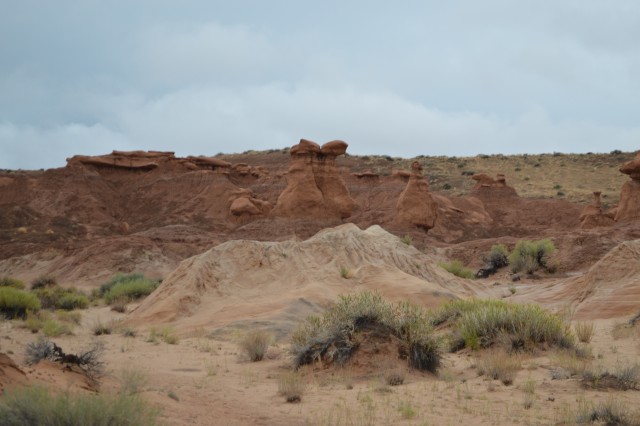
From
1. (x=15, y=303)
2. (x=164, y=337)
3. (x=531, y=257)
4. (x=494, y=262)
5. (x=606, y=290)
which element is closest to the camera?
(x=164, y=337)

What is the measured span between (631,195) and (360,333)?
3093 cm

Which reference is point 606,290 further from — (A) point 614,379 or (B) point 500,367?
(A) point 614,379

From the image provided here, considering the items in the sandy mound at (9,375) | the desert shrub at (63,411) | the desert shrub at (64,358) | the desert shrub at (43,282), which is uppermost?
the desert shrub at (63,411)

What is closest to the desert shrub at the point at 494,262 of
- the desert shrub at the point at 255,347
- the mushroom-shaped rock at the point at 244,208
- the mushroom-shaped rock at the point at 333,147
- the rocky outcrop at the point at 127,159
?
the mushroom-shaped rock at the point at 333,147

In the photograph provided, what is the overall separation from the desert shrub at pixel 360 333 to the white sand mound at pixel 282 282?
147 inches

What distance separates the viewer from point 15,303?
50.7 ft

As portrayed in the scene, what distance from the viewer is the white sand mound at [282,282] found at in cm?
1498

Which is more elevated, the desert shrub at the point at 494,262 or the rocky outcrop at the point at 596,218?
the rocky outcrop at the point at 596,218

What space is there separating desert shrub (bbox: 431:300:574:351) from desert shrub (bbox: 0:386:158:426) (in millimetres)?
6764

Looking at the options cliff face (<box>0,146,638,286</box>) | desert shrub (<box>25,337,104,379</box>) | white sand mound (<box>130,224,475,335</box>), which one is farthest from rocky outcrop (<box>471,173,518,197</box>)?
desert shrub (<box>25,337,104,379</box>)

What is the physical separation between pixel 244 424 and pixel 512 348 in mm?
5181

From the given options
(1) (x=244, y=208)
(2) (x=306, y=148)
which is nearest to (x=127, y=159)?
(1) (x=244, y=208)

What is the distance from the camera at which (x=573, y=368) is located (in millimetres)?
8234

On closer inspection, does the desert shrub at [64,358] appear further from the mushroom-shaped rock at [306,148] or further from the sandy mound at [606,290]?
the mushroom-shaped rock at [306,148]
